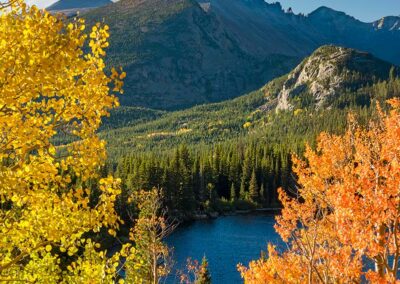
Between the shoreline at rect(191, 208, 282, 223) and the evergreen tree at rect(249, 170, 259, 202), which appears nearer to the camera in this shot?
the shoreline at rect(191, 208, 282, 223)

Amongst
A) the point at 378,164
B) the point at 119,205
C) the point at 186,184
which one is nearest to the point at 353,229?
the point at 378,164

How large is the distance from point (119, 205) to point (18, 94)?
265 ft

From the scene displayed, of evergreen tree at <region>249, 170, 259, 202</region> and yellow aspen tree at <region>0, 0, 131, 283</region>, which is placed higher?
yellow aspen tree at <region>0, 0, 131, 283</region>

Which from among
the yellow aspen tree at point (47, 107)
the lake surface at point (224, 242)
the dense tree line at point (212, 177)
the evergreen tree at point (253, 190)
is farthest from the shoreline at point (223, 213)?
the yellow aspen tree at point (47, 107)

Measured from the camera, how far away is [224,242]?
84.2 metres

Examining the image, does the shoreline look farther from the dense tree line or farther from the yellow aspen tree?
the yellow aspen tree

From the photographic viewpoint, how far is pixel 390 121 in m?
14.8

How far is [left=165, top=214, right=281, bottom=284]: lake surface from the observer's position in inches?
2670

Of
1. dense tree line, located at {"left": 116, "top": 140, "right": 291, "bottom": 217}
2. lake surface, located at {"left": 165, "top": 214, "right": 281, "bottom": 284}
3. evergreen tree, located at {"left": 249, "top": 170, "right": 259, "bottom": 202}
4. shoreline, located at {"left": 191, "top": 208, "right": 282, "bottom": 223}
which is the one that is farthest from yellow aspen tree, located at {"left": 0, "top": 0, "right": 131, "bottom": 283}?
evergreen tree, located at {"left": 249, "top": 170, "right": 259, "bottom": 202}

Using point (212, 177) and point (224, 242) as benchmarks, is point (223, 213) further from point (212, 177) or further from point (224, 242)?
point (224, 242)

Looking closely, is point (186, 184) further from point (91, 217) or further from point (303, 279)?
point (91, 217)

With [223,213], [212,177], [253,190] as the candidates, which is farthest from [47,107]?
[212,177]

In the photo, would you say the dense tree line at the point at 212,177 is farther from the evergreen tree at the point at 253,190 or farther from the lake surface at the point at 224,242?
the lake surface at the point at 224,242

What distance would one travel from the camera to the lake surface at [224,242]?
67812 mm
